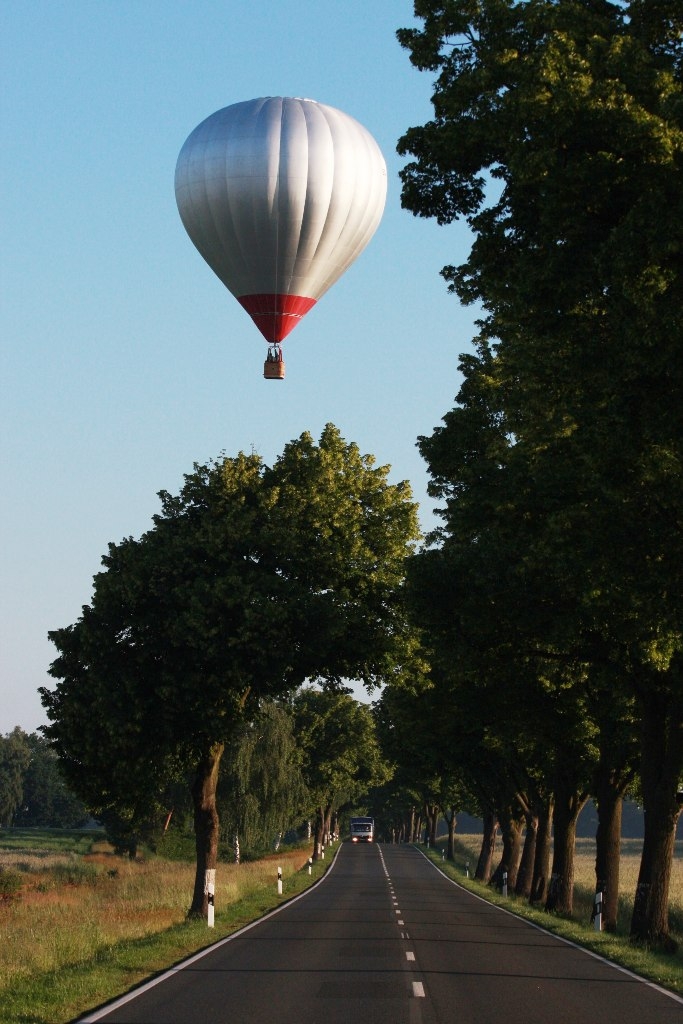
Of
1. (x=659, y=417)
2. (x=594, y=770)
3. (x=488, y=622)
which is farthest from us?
(x=594, y=770)

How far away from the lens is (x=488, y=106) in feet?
53.7

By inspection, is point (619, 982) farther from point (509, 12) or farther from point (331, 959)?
point (509, 12)

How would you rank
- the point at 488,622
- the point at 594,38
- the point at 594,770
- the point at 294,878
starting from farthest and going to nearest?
the point at 294,878 < the point at 594,770 < the point at 488,622 < the point at 594,38

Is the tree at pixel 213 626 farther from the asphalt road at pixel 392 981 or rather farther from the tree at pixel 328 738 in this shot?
the tree at pixel 328 738

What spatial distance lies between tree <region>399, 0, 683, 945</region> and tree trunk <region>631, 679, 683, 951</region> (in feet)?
17.1

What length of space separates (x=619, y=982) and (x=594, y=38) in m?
13.0

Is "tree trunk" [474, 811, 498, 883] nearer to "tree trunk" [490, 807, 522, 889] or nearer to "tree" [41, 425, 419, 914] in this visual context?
"tree trunk" [490, 807, 522, 889]

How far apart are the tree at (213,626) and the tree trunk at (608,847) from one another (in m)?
6.86

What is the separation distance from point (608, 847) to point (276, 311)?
2150 cm

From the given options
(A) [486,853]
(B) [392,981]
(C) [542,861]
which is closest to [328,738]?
(A) [486,853]

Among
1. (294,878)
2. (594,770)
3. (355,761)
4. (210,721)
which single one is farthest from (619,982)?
(355,761)

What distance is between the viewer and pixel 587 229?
50.2 ft

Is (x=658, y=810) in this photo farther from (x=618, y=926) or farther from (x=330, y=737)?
(x=330, y=737)

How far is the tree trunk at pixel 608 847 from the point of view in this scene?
34.3 meters
